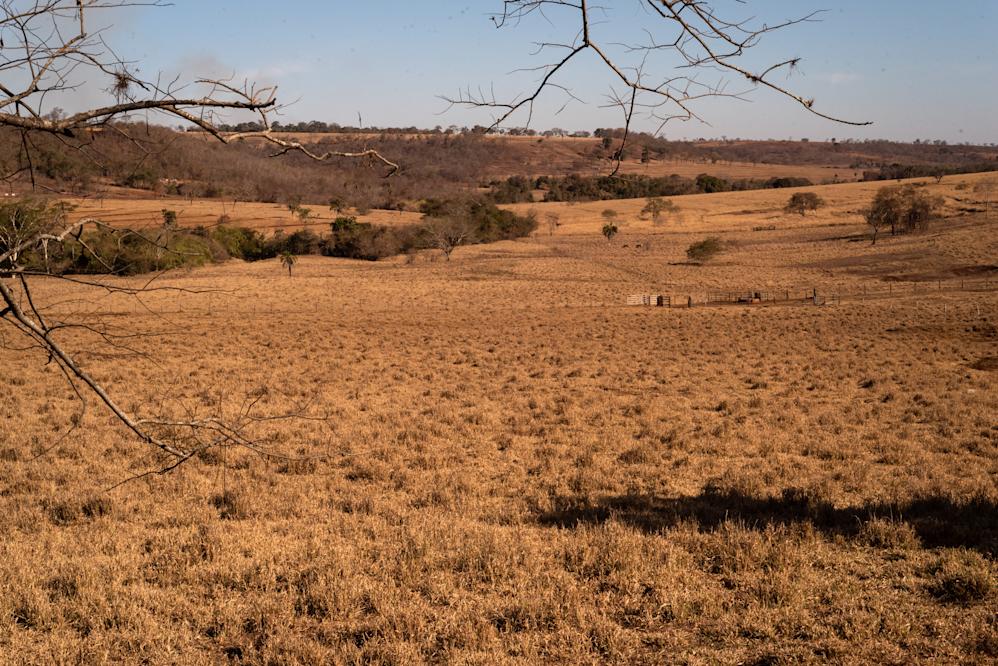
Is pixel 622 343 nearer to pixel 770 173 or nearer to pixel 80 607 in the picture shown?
pixel 80 607

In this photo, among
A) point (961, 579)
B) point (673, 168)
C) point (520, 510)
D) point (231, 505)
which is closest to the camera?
point (961, 579)

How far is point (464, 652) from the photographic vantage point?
456cm

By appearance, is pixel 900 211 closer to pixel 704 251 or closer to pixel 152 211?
pixel 704 251

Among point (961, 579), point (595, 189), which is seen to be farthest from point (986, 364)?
point (595, 189)

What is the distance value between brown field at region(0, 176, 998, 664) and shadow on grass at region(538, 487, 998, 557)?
0.05 m

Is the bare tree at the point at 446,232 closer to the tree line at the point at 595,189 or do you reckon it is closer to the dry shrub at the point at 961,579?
the tree line at the point at 595,189

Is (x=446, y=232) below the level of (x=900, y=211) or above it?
below

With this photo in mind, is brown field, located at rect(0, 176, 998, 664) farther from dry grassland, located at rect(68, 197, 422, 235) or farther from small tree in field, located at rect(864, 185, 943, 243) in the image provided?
small tree in field, located at rect(864, 185, 943, 243)

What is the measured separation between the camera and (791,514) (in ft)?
24.6

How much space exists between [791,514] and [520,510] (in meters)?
2.73

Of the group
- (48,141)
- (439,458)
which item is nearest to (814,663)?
(48,141)

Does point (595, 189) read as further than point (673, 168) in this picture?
No

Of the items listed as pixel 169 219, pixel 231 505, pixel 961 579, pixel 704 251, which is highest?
pixel 169 219

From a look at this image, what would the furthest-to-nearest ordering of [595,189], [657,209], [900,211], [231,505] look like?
[595,189] → [657,209] → [900,211] → [231,505]
